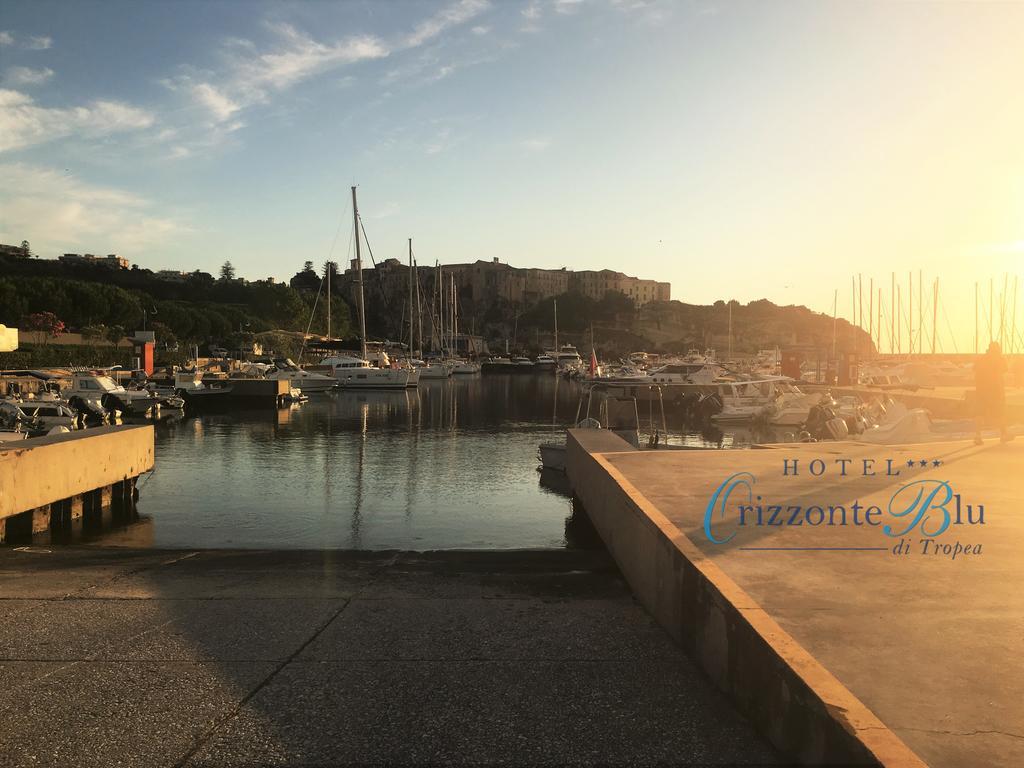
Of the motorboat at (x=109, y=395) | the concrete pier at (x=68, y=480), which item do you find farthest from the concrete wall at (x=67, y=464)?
the motorboat at (x=109, y=395)

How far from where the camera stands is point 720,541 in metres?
7.75

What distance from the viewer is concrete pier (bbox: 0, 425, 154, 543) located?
1354 cm

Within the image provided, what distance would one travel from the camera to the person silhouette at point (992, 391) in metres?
15.9

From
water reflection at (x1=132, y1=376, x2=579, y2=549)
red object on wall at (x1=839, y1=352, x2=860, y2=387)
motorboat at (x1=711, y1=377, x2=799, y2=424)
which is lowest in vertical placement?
water reflection at (x1=132, y1=376, x2=579, y2=549)

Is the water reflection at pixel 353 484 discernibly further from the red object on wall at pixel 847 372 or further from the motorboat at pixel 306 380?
the motorboat at pixel 306 380

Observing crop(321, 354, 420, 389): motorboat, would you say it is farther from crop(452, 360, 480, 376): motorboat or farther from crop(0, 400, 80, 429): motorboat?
crop(0, 400, 80, 429): motorboat

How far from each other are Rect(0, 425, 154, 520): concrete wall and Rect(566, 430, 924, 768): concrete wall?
10958 mm

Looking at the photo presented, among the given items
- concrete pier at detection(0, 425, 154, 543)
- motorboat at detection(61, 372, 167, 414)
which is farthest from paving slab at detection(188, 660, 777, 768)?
motorboat at detection(61, 372, 167, 414)

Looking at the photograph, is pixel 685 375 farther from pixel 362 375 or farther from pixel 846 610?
pixel 846 610

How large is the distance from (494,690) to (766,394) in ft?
146

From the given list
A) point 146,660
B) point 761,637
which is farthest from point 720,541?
point 146,660

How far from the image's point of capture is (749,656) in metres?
5.04

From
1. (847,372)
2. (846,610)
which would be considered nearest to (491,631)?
(846,610)

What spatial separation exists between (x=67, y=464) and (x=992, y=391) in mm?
19278
